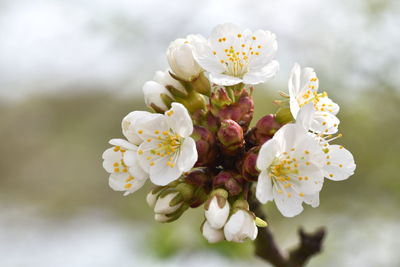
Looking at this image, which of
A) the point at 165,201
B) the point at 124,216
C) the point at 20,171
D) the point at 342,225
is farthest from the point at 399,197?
the point at 20,171

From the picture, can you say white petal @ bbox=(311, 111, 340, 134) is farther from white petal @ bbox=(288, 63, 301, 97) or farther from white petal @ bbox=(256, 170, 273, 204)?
white petal @ bbox=(256, 170, 273, 204)

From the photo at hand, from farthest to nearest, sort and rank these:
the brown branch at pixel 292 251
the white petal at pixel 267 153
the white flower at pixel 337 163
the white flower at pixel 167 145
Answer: the brown branch at pixel 292 251 → the white flower at pixel 337 163 → the white flower at pixel 167 145 → the white petal at pixel 267 153

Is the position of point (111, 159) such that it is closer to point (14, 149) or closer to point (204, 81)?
point (204, 81)

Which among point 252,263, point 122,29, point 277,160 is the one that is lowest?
point 252,263

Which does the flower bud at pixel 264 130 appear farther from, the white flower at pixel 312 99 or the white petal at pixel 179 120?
the white petal at pixel 179 120

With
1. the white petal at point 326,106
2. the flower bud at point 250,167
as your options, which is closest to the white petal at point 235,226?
the flower bud at point 250,167

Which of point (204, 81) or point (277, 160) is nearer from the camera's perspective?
point (277, 160)

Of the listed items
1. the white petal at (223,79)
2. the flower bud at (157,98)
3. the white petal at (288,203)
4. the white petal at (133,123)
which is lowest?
the white petal at (288,203)

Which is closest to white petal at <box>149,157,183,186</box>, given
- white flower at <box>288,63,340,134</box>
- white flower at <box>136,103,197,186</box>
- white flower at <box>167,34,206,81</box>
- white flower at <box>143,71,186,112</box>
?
white flower at <box>136,103,197,186</box>
